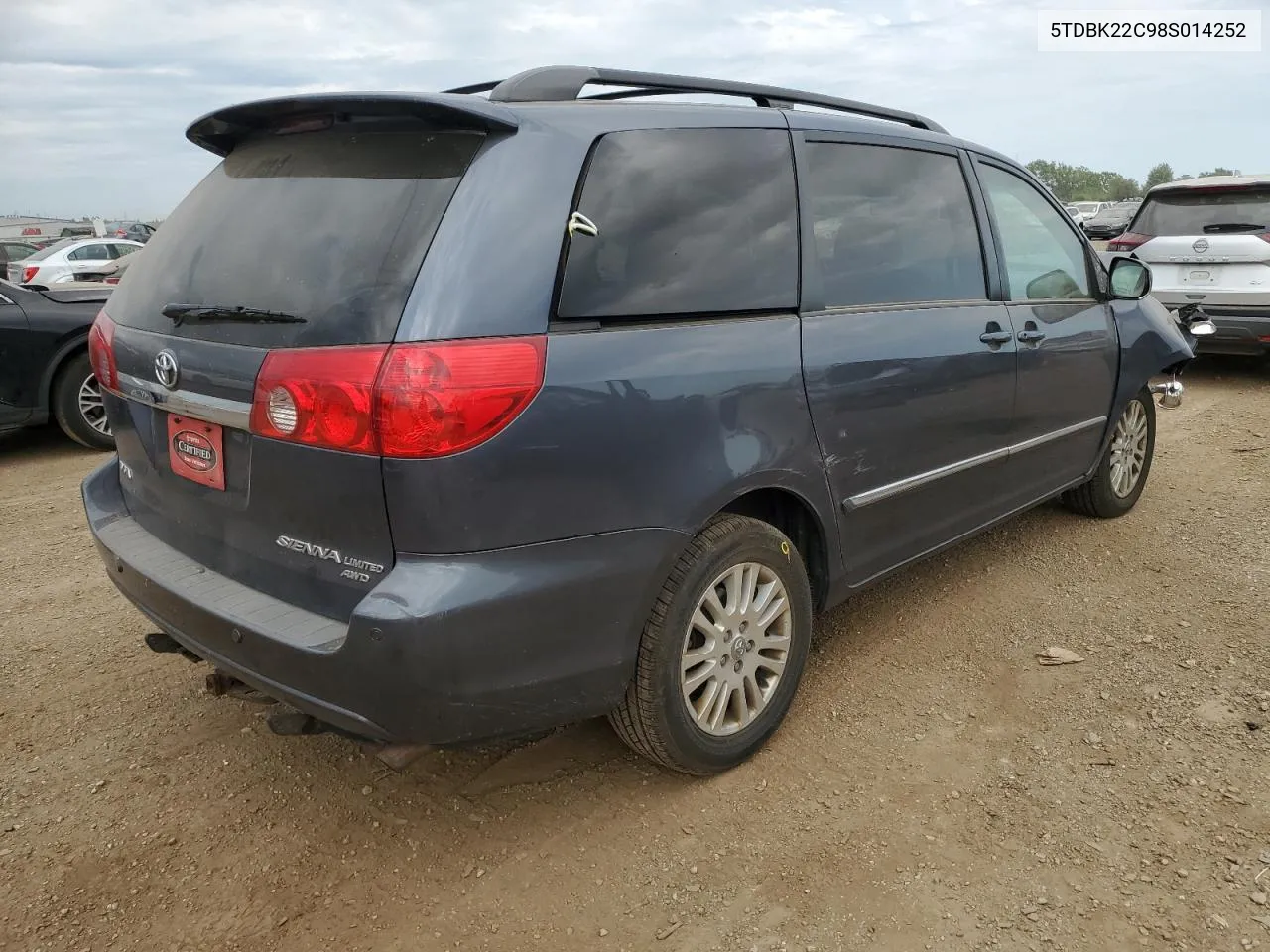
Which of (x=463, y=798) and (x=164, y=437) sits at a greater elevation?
(x=164, y=437)

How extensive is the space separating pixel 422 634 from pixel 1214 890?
76.1 inches

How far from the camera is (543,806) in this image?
8.40ft

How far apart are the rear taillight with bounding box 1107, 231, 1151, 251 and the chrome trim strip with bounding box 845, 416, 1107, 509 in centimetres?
507

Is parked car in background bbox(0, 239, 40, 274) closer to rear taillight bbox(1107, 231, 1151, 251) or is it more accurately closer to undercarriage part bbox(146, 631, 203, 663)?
rear taillight bbox(1107, 231, 1151, 251)

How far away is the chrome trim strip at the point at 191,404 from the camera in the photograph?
213 cm

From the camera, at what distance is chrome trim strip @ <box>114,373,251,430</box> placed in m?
2.13

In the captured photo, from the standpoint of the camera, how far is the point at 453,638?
195 cm

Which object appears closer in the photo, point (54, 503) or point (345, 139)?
point (345, 139)

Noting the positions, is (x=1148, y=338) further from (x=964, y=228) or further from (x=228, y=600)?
(x=228, y=600)

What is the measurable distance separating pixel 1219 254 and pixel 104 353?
324 inches

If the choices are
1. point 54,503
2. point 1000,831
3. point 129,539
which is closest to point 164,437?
point 129,539

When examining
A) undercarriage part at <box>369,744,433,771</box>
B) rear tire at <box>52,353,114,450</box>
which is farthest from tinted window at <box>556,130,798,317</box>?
rear tire at <box>52,353,114,450</box>

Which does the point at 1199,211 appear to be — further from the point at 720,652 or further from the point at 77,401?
the point at 77,401

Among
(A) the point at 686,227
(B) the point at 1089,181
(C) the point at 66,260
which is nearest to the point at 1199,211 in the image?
(A) the point at 686,227
